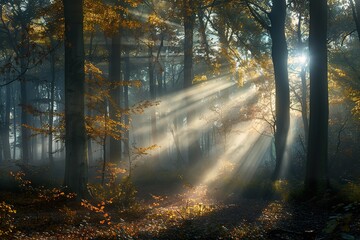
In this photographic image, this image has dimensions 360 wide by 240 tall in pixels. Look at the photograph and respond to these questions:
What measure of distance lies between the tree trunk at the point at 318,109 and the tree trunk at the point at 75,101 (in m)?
7.11

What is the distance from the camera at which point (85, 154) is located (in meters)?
10.7

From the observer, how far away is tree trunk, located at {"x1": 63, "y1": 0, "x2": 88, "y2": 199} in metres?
10.5

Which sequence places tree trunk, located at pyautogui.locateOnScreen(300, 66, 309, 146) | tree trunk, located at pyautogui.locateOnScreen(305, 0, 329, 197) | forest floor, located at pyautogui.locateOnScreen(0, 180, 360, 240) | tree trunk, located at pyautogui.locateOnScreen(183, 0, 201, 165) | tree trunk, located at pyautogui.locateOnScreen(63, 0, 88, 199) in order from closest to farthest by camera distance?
forest floor, located at pyautogui.locateOnScreen(0, 180, 360, 240) < tree trunk, located at pyautogui.locateOnScreen(63, 0, 88, 199) < tree trunk, located at pyautogui.locateOnScreen(305, 0, 329, 197) < tree trunk, located at pyautogui.locateOnScreen(183, 0, 201, 165) < tree trunk, located at pyautogui.locateOnScreen(300, 66, 309, 146)

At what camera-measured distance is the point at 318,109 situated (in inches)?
459

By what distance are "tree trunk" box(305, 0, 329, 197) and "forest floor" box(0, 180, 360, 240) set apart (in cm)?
91

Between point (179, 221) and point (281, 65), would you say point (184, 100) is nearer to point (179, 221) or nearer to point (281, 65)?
point (281, 65)

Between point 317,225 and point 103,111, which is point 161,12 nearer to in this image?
point 103,111

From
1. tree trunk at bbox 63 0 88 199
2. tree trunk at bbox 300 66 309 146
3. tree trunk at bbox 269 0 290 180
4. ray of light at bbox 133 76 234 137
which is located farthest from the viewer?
tree trunk at bbox 300 66 309 146

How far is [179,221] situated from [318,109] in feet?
19.6

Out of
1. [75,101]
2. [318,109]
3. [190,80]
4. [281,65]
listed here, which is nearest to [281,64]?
[281,65]

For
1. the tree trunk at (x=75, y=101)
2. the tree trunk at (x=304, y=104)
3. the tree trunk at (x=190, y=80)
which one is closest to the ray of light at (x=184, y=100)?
the tree trunk at (x=190, y=80)

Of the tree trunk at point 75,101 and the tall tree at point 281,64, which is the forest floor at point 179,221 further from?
the tall tree at point 281,64

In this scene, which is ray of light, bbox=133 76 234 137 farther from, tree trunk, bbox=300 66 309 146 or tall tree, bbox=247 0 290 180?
tall tree, bbox=247 0 290 180

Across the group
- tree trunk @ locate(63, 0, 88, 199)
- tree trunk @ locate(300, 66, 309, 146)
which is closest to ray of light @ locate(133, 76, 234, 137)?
tree trunk @ locate(300, 66, 309, 146)
